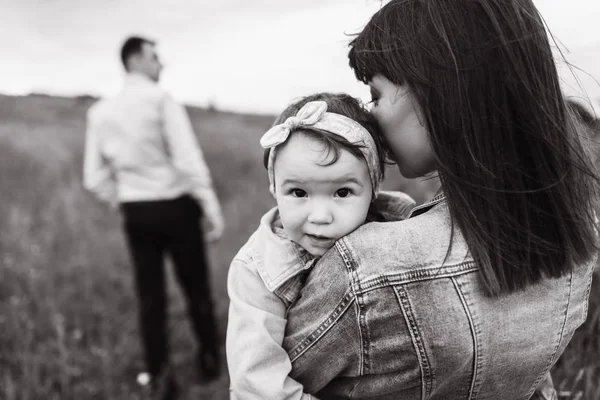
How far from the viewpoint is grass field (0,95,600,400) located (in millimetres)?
3594

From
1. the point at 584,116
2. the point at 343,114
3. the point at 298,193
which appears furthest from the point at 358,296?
the point at 584,116

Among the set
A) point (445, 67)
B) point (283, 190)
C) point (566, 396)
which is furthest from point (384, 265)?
point (566, 396)

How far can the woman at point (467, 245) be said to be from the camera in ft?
3.88

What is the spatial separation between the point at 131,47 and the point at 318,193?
2.88 meters

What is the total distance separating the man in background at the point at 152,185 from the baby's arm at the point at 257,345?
2347mm

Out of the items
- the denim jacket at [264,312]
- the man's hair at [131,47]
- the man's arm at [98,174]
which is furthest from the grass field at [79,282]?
the denim jacket at [264,312]

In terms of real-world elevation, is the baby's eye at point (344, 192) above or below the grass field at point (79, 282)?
above

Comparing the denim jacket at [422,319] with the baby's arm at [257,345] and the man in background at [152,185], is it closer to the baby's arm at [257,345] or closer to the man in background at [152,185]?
the baby's arm at [257,345]

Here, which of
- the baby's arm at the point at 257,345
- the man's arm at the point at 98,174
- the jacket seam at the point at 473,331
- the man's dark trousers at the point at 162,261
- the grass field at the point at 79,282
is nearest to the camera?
the jacket seam at the point at 473,331

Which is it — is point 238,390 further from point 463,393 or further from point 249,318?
point 463,393

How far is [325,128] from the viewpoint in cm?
133

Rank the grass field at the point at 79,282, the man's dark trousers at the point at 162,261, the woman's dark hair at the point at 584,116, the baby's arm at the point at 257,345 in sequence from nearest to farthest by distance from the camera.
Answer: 1. the baby's arm at the point at 257,345
2. the woman's dark hair at the point at 584,116
3. the grass field at the point at 79,282
4. the man's dark trousers at the point at 162,261

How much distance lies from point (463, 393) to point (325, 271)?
412 mm

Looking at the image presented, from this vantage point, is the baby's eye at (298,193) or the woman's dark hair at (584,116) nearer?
the baby's eye at (298,193)
